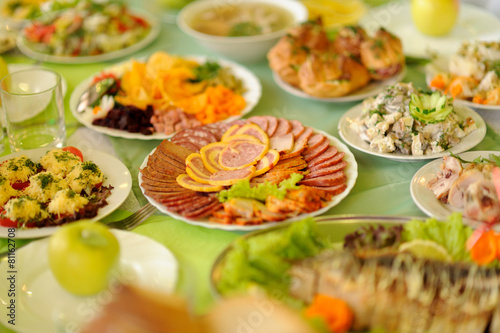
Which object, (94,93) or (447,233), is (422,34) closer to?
(447,233)

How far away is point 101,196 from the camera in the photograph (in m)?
2.18

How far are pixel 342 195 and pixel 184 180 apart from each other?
2.35 feet

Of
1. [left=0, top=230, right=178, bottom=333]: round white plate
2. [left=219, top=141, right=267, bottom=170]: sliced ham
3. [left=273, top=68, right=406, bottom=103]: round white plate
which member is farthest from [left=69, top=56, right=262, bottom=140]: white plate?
[left=0, top=230, right=178, bottom=333]: round white plate

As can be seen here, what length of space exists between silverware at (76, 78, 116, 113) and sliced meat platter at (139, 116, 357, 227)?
2.46 feet

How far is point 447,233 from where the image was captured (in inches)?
68.7

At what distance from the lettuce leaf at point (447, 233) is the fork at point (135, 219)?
3.59 ft

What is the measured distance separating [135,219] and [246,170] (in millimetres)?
544

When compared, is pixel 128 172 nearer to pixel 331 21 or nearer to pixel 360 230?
pixel 360 230

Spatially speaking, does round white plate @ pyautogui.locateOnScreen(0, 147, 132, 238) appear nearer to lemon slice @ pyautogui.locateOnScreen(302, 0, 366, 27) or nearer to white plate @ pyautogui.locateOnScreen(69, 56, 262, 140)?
white plate @ pyautogui.locateOnScreen(69, 56, 262, 140)

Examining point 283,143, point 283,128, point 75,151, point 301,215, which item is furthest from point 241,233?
point 75,151

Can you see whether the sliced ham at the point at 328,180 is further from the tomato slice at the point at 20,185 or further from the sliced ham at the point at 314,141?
the tomato slice at the point at 20,185

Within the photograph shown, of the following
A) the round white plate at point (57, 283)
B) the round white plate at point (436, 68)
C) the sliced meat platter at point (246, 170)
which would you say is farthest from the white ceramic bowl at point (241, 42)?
the round white plate at point (57, 283)

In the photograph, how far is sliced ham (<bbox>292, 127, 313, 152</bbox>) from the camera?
7.78 ft

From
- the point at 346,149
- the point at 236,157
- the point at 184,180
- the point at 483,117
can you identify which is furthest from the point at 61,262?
the point at 483,117
